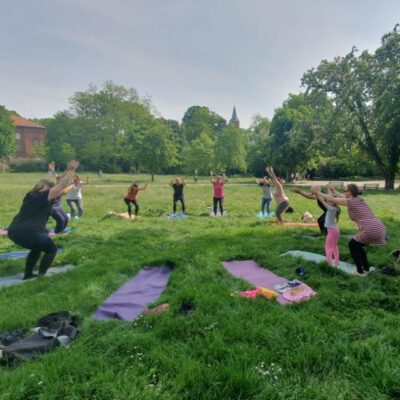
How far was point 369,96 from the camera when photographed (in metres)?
29.2

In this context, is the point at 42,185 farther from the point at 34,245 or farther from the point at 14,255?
the point at 14,255

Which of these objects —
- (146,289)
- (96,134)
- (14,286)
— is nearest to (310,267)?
(146,289)

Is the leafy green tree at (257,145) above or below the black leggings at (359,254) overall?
above

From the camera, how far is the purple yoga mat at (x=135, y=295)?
4.62m

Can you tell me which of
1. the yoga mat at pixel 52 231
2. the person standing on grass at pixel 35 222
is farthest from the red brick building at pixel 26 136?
the person standing on grass at pixel 35 222

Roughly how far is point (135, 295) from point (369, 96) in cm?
3053

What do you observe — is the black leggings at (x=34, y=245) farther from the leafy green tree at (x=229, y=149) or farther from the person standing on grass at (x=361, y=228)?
the leafy green tree at (x=229, y=149)

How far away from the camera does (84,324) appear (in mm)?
4102

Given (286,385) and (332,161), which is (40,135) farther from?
(286,385)

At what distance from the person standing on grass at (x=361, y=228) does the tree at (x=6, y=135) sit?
7900 centimetres

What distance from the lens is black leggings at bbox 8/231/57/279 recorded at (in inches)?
234

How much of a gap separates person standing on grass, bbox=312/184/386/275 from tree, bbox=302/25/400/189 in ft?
79.2

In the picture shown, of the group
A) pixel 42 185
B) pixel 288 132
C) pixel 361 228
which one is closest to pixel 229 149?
pixel 288 132

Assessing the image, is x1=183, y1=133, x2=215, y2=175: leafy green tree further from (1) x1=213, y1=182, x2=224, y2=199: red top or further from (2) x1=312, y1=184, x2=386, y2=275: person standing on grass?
(2) x1=312, y1=184, x2=386, y2=275: person standing on grass
